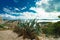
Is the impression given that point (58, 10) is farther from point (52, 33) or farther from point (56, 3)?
point (52, 33)

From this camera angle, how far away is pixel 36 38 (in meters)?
1.41

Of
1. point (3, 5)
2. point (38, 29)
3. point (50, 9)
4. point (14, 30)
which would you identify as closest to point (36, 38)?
point (38, 29)

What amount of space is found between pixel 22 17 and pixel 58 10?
45 cm

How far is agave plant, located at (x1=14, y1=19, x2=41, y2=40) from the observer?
142cm

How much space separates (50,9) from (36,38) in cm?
39

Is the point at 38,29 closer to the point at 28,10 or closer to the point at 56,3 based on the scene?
the point at 28,10

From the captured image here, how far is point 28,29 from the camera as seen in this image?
1422 millimetres

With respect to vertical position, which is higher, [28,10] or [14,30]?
[28,10]

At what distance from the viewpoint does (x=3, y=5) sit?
146 cm

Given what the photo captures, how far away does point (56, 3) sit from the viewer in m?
1.47

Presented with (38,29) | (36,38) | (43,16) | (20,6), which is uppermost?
(20,6)

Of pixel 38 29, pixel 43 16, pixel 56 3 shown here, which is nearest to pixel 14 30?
pixel 38 29

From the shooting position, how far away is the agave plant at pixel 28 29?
142 cm

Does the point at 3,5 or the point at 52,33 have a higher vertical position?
the point at 3,5
